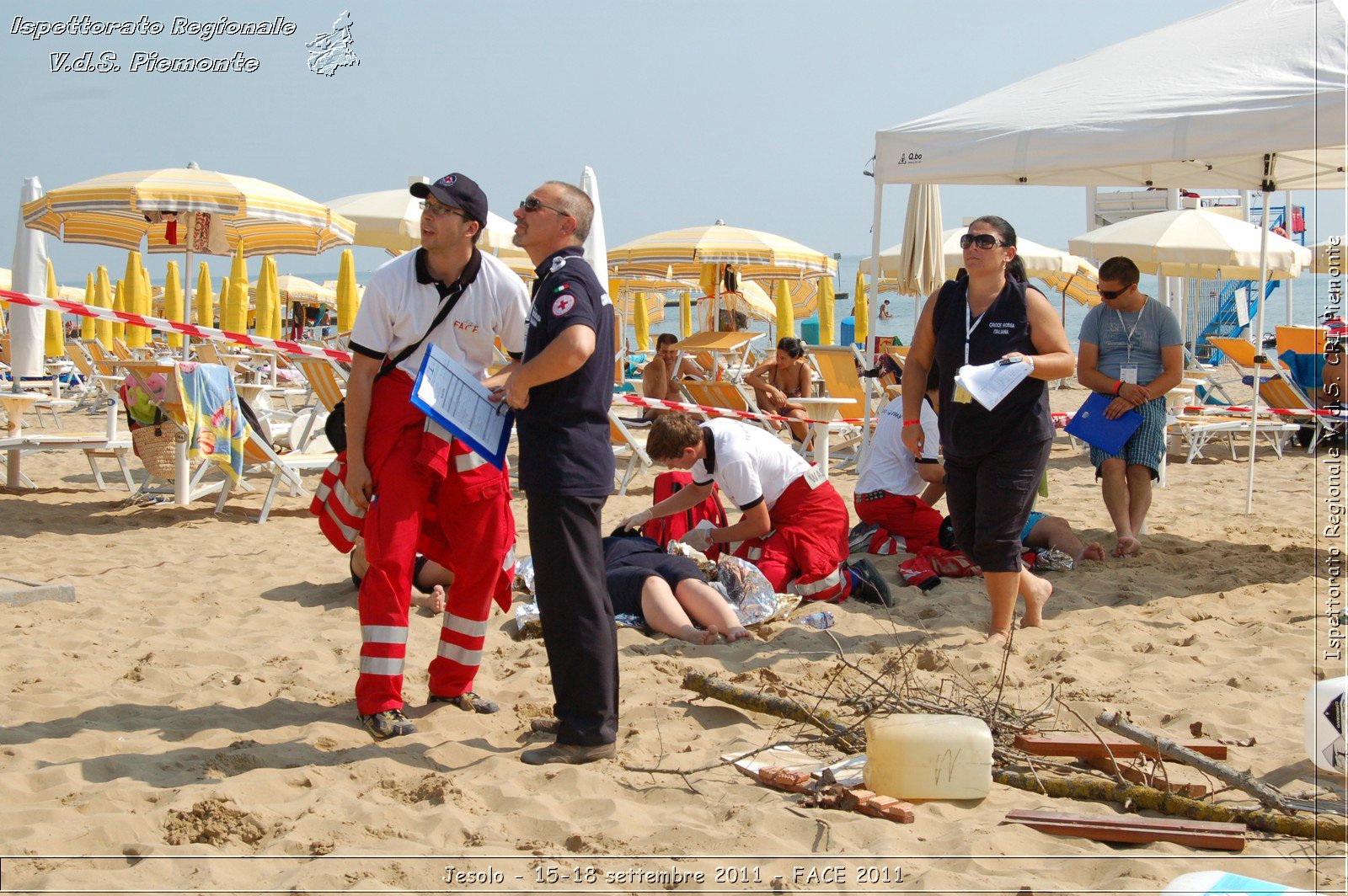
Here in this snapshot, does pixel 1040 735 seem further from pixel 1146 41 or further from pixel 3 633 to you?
pixel 1146 41

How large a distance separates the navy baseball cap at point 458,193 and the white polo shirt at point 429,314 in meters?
0.13

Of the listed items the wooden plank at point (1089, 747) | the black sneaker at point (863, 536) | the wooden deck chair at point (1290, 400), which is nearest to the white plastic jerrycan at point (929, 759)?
the wooden plank at point (1089, 747)

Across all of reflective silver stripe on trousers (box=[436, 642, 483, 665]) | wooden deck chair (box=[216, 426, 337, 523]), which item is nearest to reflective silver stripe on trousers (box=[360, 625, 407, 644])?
reflective silver stripe on trousers (box=[436, 642, 483, 665])

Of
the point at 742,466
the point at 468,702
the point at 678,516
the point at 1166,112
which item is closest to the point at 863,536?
the point at 678,516

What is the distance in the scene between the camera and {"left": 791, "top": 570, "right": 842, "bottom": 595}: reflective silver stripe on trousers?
502 cm

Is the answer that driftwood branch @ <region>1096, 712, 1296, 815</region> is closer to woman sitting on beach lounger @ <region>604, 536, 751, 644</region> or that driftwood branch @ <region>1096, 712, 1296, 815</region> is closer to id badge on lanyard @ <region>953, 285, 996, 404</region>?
id badge on lanyard @ <region>953, 285, 996, 404</region>

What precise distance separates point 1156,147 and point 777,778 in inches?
162

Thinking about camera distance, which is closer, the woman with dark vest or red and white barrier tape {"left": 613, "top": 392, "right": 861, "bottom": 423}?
the woman with dark vest

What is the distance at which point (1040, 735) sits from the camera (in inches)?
124

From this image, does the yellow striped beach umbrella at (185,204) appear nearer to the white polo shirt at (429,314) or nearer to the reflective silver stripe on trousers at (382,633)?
the white polo shirt at (429,314)

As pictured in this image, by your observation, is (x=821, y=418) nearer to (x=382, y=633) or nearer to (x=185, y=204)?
(x=185, y=204)

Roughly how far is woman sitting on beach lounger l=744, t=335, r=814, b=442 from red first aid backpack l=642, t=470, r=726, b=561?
15.5 ft

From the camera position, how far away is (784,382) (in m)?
10.9

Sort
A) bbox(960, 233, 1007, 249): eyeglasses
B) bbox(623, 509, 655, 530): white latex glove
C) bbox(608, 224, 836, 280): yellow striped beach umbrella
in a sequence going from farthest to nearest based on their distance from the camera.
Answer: bbox(608, 224, 836, 280): yellow striped beach umbrella < bbox(623, 509, 655, 530): white latex glove < bbox(960, 233, 1007, 249): eyeglasses
